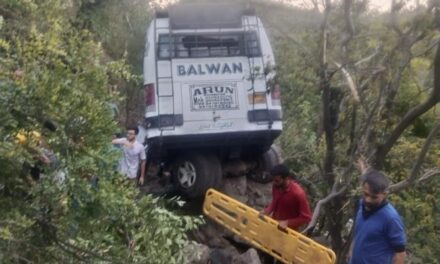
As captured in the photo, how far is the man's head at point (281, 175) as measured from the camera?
886 centimetres

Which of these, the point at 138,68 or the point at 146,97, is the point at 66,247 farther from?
the point at 138,68

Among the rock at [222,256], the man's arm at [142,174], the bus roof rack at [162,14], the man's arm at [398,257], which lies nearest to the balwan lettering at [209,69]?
the bus roof rack at [162,14]

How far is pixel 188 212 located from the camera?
11641mm

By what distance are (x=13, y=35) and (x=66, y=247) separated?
113cm

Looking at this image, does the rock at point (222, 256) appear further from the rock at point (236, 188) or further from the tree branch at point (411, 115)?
the tree branch at point (411, 115)

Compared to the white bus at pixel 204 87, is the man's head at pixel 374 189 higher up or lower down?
lower down

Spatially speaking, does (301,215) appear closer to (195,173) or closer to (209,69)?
(195,173)

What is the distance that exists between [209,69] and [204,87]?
0.25m

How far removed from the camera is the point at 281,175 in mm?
8898

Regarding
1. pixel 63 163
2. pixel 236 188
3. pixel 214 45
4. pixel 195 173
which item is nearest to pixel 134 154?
pixel 195 173

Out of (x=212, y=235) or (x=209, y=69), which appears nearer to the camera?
(x=212, y=235)

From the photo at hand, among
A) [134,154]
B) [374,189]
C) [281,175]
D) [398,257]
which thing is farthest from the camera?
[134,154]

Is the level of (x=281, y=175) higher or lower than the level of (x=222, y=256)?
higher

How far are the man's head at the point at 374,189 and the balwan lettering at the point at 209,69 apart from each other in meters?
6.28
